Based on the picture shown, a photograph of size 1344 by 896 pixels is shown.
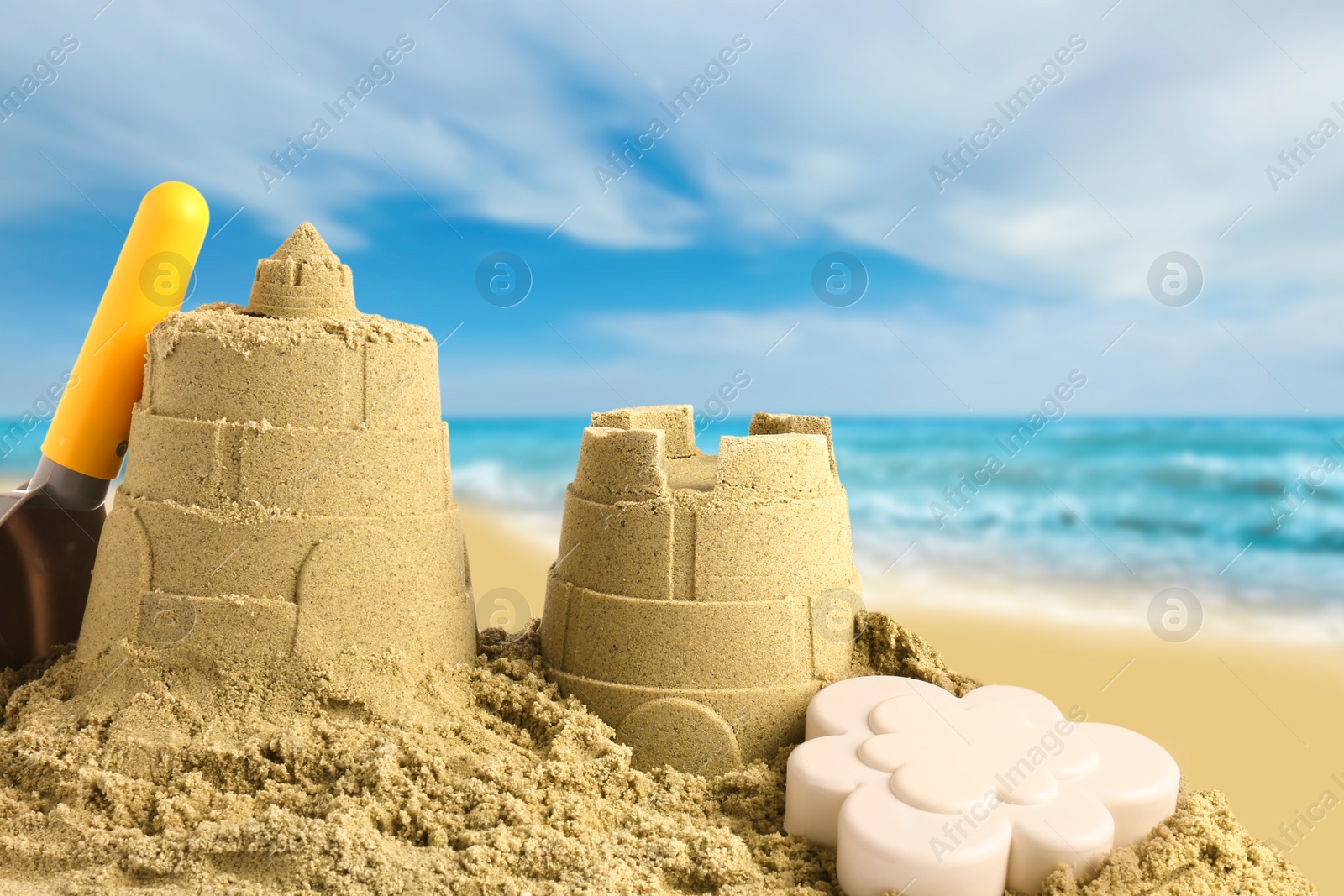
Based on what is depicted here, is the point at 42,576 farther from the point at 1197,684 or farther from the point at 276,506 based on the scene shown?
the point at 1197,684

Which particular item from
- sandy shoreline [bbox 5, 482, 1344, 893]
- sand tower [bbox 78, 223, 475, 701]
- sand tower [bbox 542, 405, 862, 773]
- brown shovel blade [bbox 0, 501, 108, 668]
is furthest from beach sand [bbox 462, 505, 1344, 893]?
sand tower [bbox 78, 223, 475, 701]

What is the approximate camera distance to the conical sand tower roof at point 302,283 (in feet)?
12.8

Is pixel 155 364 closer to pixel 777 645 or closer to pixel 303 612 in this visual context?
pixel 303 612

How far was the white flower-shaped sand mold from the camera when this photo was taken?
3096mm

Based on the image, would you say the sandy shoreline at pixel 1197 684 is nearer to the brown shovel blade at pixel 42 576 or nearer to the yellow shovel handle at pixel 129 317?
the brown shovel blade at pixel 42 576

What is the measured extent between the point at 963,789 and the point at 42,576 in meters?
4.24

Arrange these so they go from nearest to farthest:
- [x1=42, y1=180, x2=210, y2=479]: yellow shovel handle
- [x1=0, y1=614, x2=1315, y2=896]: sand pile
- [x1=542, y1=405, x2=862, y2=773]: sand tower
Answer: [x1=0, y1=614, x2=1315, y2=896]: sand pile
[x1=542, y1=405, x2=862, y2=773]: sand tower
[x1=42, y1=180, x2=210, y2=479]: yellow shovel handle

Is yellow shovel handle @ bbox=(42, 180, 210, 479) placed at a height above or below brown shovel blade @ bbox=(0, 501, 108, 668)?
above

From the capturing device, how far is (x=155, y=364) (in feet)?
12.7

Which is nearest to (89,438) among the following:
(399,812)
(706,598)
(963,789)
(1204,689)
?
(399,812)

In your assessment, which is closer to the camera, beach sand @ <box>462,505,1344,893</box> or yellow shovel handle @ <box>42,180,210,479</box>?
yellow shovel handle @ <box>42,180,210,479</box>

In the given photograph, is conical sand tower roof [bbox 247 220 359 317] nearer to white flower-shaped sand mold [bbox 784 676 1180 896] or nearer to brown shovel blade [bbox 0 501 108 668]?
brown shovel blade [bbox 0 501 108 668]

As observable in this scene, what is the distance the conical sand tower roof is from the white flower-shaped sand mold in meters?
2.54

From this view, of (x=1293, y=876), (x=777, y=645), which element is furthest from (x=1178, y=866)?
(x=777, y=645)
